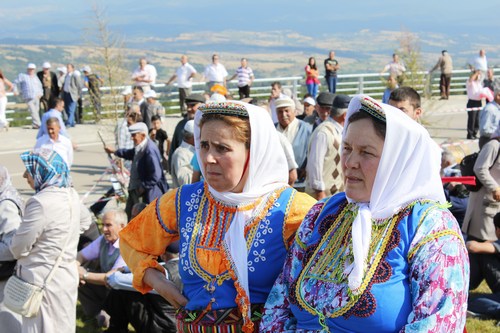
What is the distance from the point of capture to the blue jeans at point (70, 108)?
20.7 m

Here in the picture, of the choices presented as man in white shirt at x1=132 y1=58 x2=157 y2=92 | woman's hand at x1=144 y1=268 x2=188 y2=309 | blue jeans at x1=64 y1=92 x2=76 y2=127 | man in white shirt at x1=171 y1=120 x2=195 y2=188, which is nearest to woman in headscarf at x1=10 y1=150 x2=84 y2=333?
woman's hand at x1=144 y1=268 x2=188 y2=309

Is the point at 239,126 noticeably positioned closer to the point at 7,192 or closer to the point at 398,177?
the point at 398,177

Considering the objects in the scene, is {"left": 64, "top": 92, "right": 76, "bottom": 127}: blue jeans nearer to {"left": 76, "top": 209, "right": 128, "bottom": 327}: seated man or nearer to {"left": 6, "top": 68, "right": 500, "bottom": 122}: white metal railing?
{"left": 6, "top": 68, "right": 500, "bottom": 122}: white metal railing

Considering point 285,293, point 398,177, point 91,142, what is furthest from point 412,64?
point 398,177

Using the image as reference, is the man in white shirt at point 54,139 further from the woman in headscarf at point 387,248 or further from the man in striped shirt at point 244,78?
the man in striped shirt at point 244,78

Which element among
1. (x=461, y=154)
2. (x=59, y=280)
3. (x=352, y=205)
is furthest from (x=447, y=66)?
(x=352, y=205)

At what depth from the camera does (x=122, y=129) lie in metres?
11.7

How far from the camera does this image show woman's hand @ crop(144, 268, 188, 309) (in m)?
3.36

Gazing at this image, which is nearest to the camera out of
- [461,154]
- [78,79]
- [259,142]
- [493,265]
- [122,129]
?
[259,142]

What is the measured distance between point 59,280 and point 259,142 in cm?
248

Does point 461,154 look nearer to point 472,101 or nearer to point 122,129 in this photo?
point 122,129

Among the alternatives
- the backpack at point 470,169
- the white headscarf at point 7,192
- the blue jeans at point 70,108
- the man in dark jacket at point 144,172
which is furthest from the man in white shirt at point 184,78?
the white headscarf at point 7,192

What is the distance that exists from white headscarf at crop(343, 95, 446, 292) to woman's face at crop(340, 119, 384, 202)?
5cm

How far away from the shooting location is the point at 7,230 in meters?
5.17
